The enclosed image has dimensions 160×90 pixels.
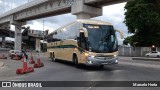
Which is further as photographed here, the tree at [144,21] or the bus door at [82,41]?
the tree at [144,21]

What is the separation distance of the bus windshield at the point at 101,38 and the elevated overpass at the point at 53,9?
14643 millimetres

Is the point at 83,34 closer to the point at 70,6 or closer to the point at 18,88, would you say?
the point at 18,88

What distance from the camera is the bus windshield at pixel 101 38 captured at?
20502 mm

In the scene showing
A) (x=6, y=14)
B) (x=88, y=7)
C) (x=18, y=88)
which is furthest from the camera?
(x=6, y=14)

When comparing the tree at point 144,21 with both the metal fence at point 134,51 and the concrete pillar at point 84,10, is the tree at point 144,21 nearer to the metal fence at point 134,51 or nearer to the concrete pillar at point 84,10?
the metal fence at point 134,51

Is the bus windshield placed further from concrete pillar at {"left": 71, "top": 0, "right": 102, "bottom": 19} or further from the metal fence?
the metal fence

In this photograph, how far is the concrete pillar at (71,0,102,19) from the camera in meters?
37.4

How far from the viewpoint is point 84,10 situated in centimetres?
3716

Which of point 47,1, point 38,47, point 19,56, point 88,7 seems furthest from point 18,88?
point 38,47

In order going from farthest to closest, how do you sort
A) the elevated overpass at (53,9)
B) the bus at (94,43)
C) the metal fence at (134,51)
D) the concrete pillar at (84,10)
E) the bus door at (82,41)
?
the metal fence at (134,51)
the elevated overpass at (53,9)
the concrete pillar at (84,10)
the bus door at (82,41)
the bus at (94,43)

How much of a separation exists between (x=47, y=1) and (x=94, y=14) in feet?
36.0

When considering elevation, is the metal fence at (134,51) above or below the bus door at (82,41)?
below

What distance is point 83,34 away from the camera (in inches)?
832

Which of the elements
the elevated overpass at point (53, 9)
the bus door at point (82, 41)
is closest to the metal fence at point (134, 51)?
the elevated overpass at point (53, 9)
